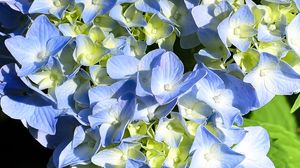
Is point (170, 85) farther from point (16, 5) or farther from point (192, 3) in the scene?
point (16, 5)

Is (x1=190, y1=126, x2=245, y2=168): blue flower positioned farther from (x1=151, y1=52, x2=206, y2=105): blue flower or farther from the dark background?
the dark background

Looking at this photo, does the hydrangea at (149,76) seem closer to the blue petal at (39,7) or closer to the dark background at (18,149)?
the blue petal at (39,7)

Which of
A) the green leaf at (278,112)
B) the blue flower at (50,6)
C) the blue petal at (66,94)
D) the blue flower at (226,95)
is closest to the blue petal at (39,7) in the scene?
the blue flower at (50,6)

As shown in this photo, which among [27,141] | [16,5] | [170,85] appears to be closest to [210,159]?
[170,85]

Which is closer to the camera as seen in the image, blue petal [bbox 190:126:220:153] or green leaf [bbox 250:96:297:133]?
blue petal [bbox 190:126:220:153]

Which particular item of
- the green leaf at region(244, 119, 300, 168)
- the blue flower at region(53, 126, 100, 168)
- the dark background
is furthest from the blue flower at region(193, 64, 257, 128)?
the dark background

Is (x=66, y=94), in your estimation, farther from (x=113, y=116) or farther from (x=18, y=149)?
(x=18, y=149)

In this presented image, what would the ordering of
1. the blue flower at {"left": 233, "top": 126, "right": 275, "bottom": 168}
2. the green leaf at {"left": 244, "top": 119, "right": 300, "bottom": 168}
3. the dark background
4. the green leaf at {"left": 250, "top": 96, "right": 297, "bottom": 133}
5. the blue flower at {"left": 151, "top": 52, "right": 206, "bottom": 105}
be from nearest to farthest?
the blue flower at {"left": 151, "top": 52, "right": 206, "bottom": 105}, the blue flower at {"left": 233, "top": 126, "right": 275, "bottom": 168}, the green leaf at {"left": 244, "top": 119, "right": 300, "bottom": 168}, the dark background, the green leaf at {"left": 250, "top": 96, "right": 297, "bottom": 133}
